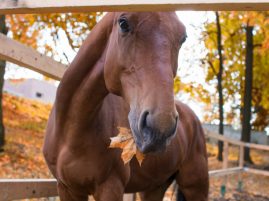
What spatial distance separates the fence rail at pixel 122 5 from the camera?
126cm

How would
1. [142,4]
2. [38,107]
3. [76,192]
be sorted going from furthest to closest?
[38,107] → [76,192] → [142,4]

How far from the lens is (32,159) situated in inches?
362

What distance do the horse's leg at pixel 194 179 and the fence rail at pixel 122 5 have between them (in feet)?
9.77

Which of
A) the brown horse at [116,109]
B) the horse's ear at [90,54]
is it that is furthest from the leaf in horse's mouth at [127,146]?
the horse's ear at [90,54]

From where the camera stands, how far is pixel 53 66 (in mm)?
3314

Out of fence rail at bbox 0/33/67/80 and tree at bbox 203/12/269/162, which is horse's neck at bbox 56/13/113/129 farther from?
tree at bbox 203/12/269/162

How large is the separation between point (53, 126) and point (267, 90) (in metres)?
13.2

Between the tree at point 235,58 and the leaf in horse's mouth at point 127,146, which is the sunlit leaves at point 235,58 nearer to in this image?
the tree at point 235,58

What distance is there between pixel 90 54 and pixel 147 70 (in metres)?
0.81

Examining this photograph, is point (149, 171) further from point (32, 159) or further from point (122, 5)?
point (32, 159)

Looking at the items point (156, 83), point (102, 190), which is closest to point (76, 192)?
point (102, 190)

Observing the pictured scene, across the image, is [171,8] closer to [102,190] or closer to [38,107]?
[102,190]

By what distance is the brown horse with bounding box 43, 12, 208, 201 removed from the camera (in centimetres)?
188

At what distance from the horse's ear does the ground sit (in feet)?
9.23
